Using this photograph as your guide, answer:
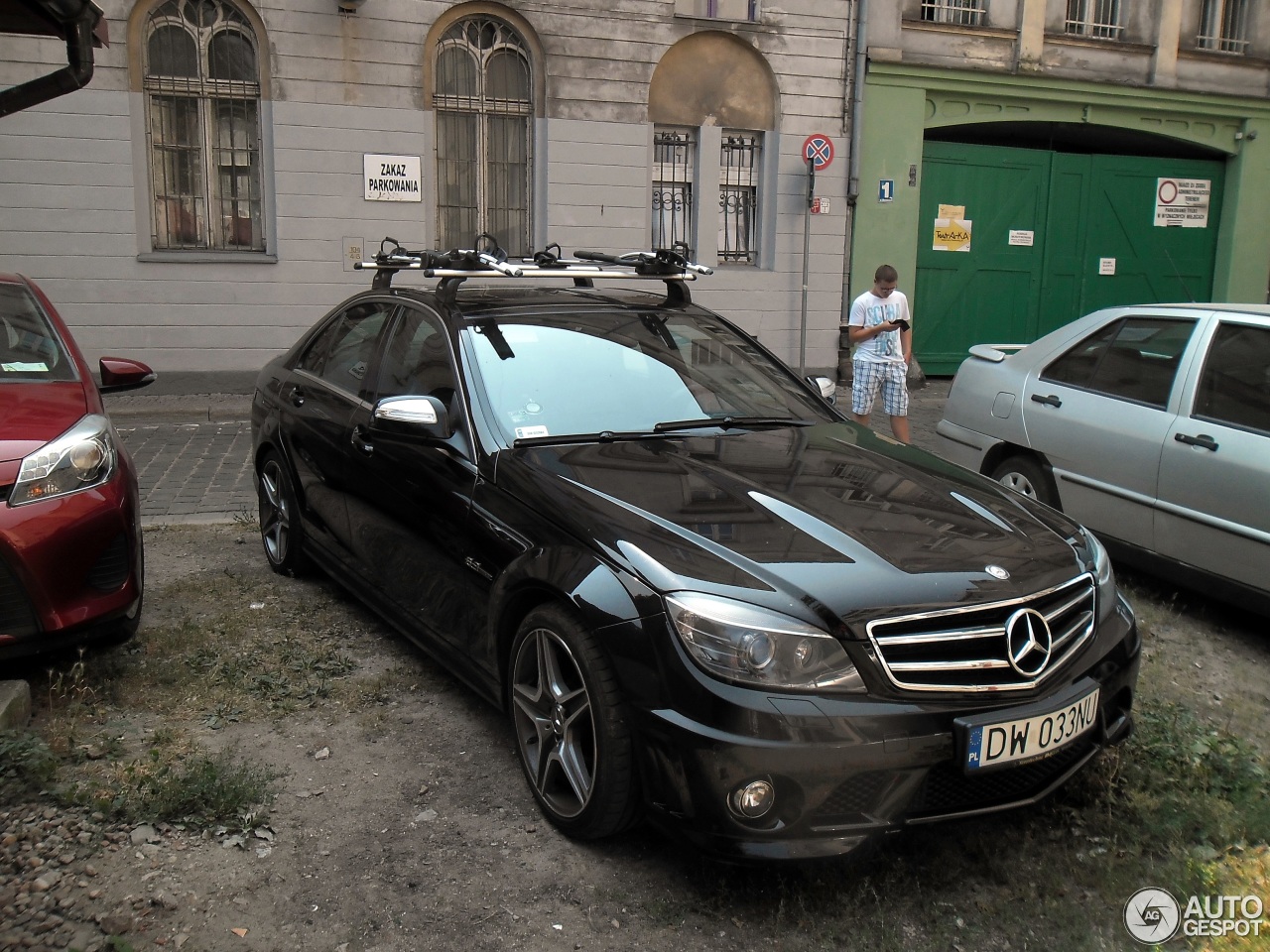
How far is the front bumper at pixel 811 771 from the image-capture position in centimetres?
284

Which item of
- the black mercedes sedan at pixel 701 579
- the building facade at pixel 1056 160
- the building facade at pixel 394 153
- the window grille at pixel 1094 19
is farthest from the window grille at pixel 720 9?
the black mercedes sedan at pixel 701 579

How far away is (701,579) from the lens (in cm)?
302

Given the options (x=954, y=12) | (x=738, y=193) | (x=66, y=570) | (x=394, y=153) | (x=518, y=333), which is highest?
(x=954, y=12)

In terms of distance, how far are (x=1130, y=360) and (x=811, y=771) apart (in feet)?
13.4

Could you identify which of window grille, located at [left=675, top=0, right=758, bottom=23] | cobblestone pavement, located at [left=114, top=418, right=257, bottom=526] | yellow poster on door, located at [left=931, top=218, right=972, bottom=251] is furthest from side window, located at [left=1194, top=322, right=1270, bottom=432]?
yellow poster on door, located at [left=931, top=218, right=972, bottom=251]

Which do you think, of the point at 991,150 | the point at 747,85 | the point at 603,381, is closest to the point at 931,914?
the point at 603,381

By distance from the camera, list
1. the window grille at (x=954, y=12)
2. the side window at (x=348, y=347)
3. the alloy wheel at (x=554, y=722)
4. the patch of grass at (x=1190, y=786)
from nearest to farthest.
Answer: the alloy wheel at (x=554, y=722), the patch of grass at (x=1190, y=786), the side window at (x=348, y=347), the window grille at (x=954, y=12)

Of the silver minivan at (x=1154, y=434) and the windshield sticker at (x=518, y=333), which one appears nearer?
the windshield sticker at (x=518, y=333)

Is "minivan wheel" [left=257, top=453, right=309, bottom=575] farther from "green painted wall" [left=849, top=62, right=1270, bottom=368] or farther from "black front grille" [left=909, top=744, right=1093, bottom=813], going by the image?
"green painted wall" [left=849, top=62, right=1270, bottom=368]

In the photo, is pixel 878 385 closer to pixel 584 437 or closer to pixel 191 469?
pixel 191 469

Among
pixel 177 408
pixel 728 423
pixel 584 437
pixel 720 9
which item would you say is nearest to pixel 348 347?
pixel 584 437

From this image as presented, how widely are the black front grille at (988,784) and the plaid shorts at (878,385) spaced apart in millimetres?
6237

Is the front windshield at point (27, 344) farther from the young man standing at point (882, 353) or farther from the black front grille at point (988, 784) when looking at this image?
the young man standing at point (882, 353)

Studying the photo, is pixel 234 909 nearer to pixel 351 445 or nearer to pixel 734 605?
pixel 734 605
